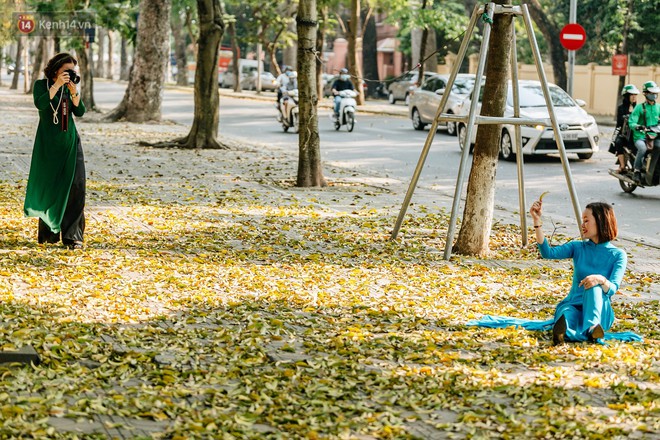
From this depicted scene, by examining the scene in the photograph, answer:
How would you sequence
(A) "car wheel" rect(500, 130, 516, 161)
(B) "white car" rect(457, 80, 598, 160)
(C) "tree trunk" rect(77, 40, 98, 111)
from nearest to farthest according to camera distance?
(B) "white car" rect(457, 80, 598, 160), (A) "car wheel" rect(500, 130, 516, 161), (C) "tree trunk" rect(77, 40, 98, 111)

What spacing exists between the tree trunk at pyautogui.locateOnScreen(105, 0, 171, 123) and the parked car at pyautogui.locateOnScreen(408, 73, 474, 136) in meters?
6.71

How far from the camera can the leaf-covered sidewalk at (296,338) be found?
17.2ft

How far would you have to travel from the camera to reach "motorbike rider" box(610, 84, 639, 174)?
15.6 metres

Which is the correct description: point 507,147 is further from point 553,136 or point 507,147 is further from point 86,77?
point 86,77

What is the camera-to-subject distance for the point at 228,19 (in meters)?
52.0

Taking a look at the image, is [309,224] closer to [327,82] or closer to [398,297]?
[398,297]

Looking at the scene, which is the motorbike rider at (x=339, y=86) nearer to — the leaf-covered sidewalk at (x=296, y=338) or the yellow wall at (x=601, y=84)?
the yellow wall at (x=601, y=84)

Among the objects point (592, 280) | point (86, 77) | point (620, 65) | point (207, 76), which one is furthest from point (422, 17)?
point (592, 280)

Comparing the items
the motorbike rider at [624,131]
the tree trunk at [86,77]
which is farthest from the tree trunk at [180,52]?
the motorbike rider at [624,131]

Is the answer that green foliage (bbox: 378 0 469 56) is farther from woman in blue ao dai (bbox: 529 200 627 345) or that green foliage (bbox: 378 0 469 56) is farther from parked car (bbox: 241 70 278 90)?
woman in blue ao dai (bbox: 529 200 627 345)

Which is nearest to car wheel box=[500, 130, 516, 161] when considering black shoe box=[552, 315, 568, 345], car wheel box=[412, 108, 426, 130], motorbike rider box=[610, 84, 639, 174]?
motorbike rider box=[610, 84, 639, 174]

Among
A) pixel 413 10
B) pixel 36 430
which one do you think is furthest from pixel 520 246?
pixel 413 10

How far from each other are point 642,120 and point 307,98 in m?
4.58

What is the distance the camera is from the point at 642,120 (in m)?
15.1
